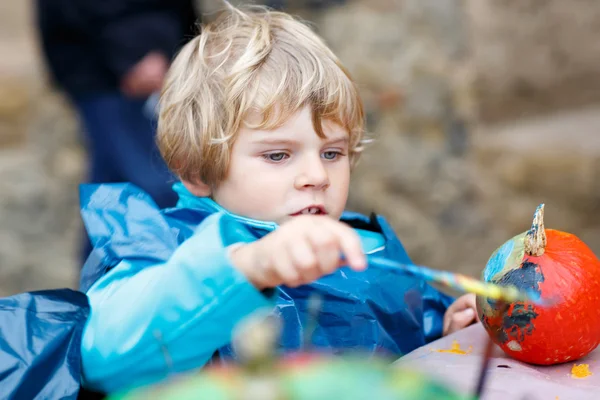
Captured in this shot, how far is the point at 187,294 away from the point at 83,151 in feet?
9.44

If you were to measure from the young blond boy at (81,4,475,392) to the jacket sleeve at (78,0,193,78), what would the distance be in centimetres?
135

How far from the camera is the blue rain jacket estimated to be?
1.08 m

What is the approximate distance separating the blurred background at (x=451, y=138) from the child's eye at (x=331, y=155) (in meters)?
2.16

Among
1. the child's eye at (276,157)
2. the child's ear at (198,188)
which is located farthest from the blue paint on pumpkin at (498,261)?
the child's ear at (198,188)

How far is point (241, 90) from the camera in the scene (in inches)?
55.6

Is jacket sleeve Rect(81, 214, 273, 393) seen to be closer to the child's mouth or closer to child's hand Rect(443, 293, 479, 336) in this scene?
the child's mouth

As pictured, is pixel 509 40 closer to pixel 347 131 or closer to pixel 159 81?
pixel 159 81

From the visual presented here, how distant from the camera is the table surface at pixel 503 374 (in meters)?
1.13

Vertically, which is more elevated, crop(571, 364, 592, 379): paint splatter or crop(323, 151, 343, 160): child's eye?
crop(323, 151, 343, 160): child's eye

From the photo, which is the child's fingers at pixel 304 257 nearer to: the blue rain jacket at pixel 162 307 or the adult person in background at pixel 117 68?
the blue rain jacket at pixel 162 307

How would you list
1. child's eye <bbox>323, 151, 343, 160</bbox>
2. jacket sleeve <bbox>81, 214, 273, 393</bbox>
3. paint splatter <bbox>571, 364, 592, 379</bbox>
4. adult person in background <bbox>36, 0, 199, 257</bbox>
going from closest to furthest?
jacket sleeve <bbox>81, 214, 273, 393</bbox> → paint splatter <bbox>571, 364, 592, 379</bbox> → child's eye <bbox>323, 151, 343, 160</bbox> → adult person in background <bbox>36, 0, 199, 257</bbox>

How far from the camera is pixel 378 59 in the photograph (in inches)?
141

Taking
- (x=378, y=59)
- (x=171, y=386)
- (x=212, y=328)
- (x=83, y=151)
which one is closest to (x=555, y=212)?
(x=378, y=59)

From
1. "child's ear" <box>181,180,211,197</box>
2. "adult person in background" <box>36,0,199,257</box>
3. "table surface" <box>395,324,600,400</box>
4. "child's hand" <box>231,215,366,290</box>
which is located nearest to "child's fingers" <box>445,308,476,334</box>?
"table surface" <box>395,324,600,400</box>
